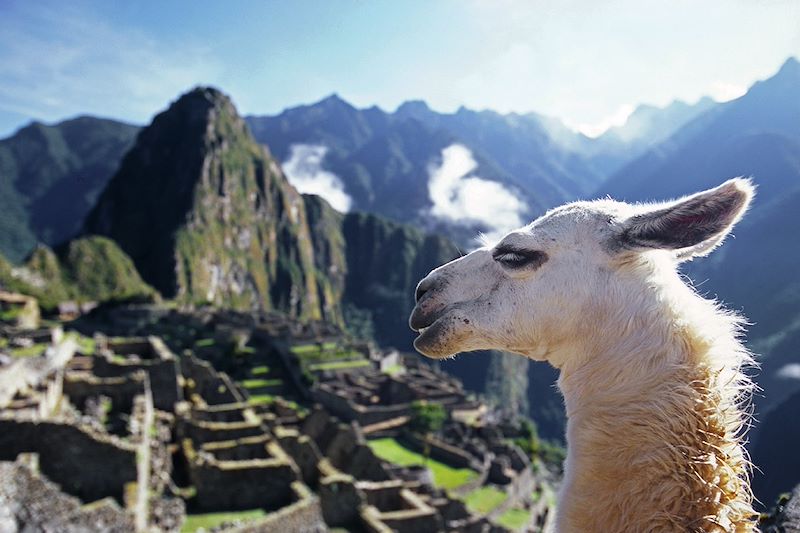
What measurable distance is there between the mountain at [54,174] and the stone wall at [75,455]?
13939cm

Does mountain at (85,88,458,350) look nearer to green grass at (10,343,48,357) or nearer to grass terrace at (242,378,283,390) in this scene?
grass terrace at (242,378,283,390)

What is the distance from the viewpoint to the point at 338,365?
38594 mm

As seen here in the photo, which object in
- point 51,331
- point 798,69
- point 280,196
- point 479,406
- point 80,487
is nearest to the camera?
point 80,487

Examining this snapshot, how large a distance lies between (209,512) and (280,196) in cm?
15189

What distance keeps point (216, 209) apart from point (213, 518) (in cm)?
14017

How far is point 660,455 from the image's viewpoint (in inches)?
68.4

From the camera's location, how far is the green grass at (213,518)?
31.7 ft

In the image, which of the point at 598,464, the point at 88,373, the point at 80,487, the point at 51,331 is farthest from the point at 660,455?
the point at 51,331

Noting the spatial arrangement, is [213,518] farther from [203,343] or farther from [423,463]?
[203,343]

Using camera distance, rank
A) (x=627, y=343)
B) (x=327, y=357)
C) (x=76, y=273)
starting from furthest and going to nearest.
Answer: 1. (x=76, y=273)
2. (x=327, y=357)
3. (x=627, y=343)

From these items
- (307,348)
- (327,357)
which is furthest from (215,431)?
(307,348)

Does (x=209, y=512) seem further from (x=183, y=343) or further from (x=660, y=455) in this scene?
(x=183, y=343)

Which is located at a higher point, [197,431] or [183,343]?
[183,343]

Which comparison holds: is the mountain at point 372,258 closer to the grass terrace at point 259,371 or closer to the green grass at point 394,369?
the green grass at point 394,369
